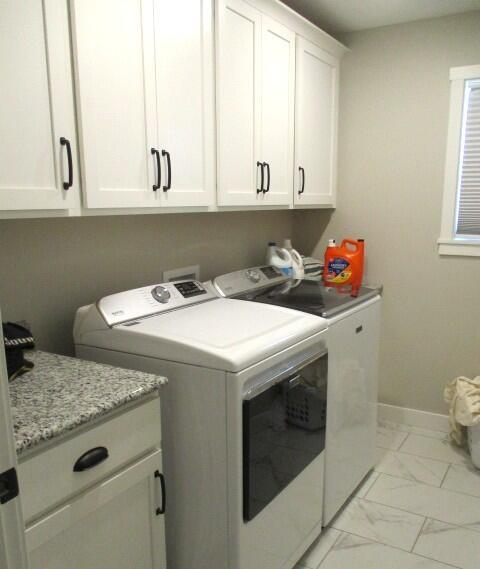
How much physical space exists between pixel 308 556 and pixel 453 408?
1.24m

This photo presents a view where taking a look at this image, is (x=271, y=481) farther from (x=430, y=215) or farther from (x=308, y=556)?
(x=430, y=215)

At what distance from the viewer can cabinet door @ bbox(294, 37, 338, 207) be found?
98.8 inches

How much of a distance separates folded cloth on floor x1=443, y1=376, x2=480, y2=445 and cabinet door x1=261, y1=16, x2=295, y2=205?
1.40 meters

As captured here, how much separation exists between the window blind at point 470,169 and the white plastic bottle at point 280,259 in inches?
40.0

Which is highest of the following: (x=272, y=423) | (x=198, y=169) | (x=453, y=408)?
(x=198, y=169)

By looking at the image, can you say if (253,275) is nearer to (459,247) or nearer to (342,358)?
(342,358)

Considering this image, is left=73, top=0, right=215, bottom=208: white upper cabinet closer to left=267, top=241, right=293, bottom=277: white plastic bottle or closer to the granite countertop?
the granite countertop

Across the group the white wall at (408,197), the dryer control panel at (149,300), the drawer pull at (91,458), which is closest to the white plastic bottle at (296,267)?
the white wall at (408,197)

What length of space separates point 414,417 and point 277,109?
6.72ft

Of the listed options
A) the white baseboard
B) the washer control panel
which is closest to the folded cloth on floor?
the white baseboard

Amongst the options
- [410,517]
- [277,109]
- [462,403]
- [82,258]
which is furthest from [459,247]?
[82,258]

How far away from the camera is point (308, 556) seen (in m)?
2.00

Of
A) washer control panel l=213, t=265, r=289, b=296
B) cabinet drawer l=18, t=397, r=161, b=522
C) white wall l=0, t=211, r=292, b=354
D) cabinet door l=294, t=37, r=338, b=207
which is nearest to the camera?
cabinet drawer l=18, t=397, r=161, b=522

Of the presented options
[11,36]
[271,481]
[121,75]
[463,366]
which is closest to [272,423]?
[271,481]
